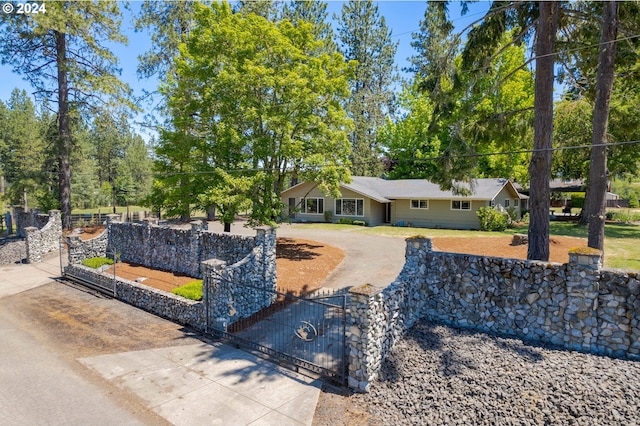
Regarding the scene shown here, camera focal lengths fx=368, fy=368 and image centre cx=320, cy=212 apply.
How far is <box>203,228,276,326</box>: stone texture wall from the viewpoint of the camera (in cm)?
1006

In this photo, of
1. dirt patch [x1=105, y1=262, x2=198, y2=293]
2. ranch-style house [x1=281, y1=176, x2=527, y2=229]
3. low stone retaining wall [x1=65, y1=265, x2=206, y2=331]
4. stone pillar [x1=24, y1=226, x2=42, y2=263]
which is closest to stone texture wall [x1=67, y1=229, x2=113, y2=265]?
dirt patch [x1=105, y1=262, x2=198, y2=293]

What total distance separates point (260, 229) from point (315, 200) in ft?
71.8

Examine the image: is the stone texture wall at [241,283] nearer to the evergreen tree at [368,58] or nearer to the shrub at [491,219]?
the shrub at [491,219]

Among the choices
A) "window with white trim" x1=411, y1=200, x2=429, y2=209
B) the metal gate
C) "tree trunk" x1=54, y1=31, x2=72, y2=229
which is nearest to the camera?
the metal gate

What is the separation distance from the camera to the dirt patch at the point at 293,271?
43.6ft

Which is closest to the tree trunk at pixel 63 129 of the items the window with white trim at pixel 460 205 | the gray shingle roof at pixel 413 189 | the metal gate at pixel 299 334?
the gray shingle roof at pixel 413 189

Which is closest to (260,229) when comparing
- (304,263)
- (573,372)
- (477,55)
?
(304,263)

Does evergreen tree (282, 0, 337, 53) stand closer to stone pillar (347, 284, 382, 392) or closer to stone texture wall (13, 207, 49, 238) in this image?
stone texture wall (13, 207, 49, 238)

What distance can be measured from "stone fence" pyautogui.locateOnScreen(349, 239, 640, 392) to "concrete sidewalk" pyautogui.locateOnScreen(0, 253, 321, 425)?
4.34 feet

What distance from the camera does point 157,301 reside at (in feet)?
38.4

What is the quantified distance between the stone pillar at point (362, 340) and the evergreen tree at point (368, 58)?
35369 millimetres

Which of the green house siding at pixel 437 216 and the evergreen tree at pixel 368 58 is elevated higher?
the evergreen tree at pixel 368 58

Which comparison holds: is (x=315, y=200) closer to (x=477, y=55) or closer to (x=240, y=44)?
(x=240, y=44)

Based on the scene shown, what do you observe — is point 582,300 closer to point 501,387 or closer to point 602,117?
point 501,387
